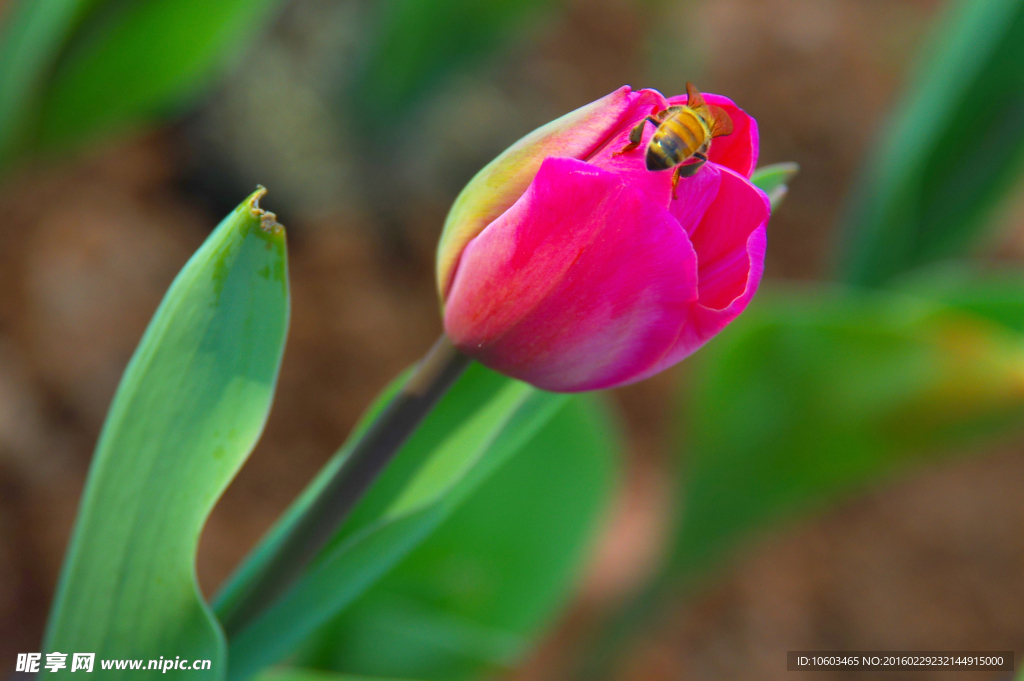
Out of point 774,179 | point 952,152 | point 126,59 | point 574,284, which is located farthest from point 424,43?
point 574,284

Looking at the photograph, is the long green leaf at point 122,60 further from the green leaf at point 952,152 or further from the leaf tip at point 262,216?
the green leaf at point 952,152

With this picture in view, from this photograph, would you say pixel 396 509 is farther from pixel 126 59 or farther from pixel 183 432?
pixel 126 59

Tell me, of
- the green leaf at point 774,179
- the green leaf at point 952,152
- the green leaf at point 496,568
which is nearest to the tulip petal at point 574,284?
the green leaf at point 774,179

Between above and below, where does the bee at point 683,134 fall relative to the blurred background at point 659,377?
above

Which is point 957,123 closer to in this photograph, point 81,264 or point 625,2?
point 81,264

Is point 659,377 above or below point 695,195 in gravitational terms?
below

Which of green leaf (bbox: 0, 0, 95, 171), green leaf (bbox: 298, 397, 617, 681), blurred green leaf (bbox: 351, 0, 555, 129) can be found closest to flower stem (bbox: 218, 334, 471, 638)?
green leaf (bbox: 298, 397, 617, 681)
